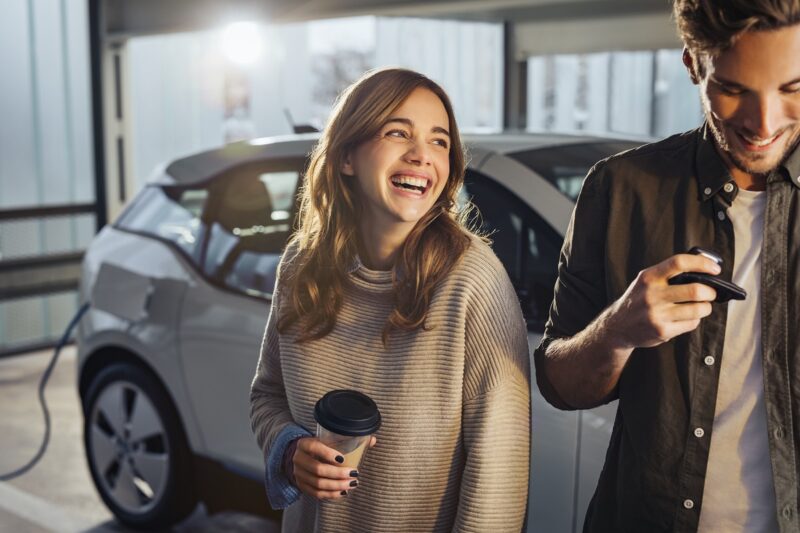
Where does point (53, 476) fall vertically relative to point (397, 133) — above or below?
below

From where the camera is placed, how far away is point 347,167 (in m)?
1.96

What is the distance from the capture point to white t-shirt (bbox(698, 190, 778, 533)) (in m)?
1.42

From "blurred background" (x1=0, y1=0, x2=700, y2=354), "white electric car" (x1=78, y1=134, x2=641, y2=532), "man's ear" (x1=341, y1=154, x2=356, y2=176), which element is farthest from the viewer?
"blurred background" (x1=0, y1=0, x2=700, y2=354)

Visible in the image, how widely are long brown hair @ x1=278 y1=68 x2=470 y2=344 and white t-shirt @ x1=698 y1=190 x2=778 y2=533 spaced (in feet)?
1.72

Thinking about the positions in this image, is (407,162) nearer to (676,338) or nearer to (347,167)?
(347,167)

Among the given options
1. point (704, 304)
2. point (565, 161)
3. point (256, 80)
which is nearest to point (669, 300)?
point (704, 304)

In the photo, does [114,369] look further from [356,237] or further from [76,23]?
[76,23]

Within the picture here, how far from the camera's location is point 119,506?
163 inches

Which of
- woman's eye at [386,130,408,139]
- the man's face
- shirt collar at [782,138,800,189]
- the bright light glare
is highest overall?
the bright light glare

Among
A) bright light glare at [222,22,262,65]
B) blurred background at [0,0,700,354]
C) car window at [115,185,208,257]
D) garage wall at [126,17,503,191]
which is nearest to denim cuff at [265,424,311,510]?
car window at [115,185,208,257]

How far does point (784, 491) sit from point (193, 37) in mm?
7493

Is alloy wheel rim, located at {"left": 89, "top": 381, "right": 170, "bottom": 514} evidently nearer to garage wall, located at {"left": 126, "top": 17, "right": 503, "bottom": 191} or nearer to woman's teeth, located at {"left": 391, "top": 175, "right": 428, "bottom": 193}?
woman's teeth, located at {"left": 391, "top": 175, "right": 428, "bottom": 193}

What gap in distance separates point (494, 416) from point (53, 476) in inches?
144

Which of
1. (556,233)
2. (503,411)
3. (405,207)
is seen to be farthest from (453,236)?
(556,233)
